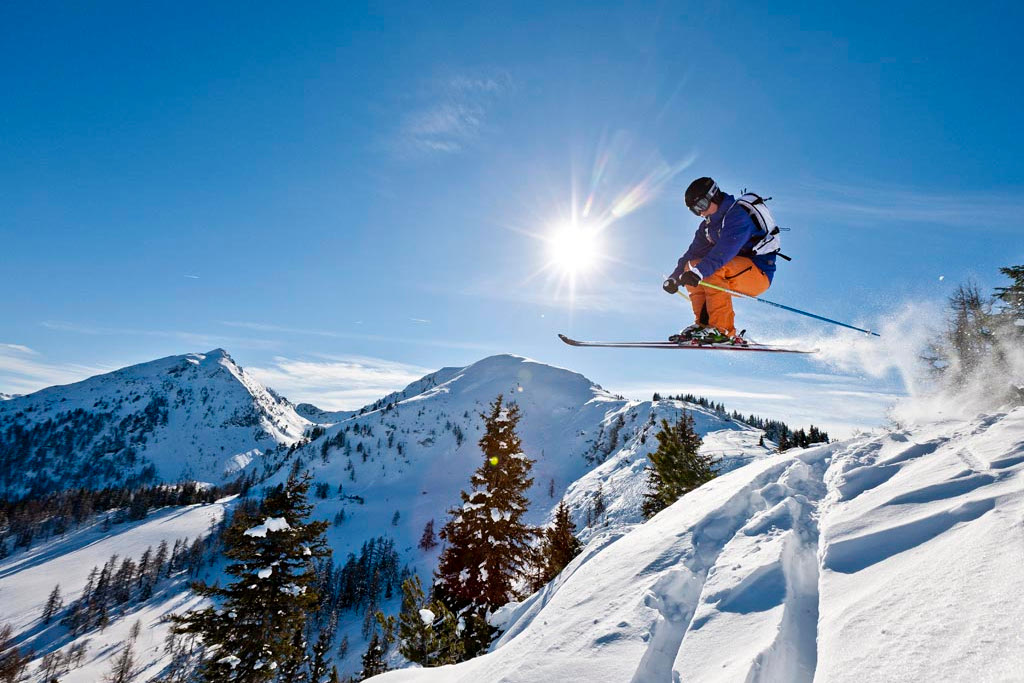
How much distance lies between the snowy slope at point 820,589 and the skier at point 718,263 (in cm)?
384

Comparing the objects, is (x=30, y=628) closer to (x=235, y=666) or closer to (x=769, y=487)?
(x=235, y=666)

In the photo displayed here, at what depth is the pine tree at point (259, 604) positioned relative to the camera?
1078 centimetres

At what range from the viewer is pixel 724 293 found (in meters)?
9.49

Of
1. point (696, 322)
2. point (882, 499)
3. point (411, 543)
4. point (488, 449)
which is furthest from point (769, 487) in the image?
point (411, 543)

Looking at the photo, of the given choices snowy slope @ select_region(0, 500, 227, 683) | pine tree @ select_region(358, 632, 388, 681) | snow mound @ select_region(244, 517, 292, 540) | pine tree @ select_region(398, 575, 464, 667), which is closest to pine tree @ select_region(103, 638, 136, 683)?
snowy slope @ select_region(0, 500, 227, 683)

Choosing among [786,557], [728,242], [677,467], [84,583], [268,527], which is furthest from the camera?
[84,583]

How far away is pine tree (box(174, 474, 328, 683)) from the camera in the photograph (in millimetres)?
10781

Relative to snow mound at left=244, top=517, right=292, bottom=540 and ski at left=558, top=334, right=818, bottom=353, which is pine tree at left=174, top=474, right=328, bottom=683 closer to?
snow mound at left=244, top=517, right=292, bottom=540

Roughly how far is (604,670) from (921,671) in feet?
7.46

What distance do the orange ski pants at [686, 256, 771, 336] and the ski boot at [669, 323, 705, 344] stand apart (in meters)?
0.13

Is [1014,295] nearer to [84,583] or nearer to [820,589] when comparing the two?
[820,589]

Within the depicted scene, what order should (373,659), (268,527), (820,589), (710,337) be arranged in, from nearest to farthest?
(820,589) < (710,337) < (268,527) < (373,659)

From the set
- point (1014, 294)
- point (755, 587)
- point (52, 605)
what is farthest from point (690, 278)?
point (52, 605)

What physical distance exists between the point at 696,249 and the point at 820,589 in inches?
257
